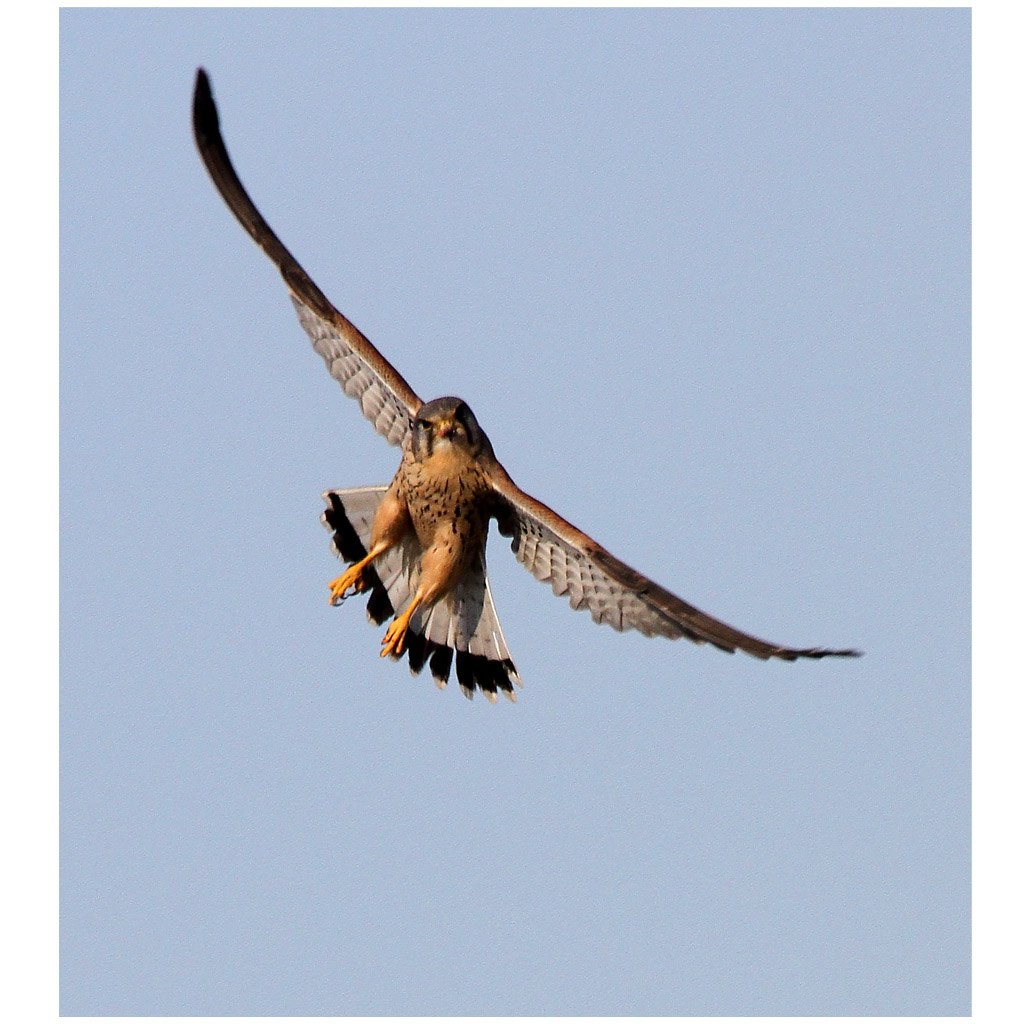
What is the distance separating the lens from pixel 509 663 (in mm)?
12219

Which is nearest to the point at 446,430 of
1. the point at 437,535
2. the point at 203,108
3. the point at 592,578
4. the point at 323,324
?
the point at 437,535

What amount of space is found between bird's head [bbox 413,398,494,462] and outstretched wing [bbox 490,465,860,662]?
236mm

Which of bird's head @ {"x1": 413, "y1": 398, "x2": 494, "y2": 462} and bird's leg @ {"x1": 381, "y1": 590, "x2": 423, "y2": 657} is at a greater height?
bird's head @ {"x1": 413, "y1": 398, "x2": 494, "y2": 462}

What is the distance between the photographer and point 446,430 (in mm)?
11281

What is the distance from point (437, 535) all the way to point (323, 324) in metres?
1.63

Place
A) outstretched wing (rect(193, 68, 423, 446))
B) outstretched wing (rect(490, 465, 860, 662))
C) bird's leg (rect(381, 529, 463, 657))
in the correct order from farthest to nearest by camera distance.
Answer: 1. outstretched wing (rect(193, 68, 423, 446))
2. bird's leg (rect(381, 529, 463, 657))
3. outstretched wing (rect(490, 465, 860, 662))

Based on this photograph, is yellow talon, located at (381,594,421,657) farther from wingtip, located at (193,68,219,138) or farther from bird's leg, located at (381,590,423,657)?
wingtip, located at (193,68,219,138)

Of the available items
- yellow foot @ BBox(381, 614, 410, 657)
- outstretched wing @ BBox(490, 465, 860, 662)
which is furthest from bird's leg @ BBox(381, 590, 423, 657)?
outstretched wing @ BBox(490, 465, 860, 662)

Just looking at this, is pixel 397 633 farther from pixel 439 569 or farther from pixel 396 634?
pixel 439 569

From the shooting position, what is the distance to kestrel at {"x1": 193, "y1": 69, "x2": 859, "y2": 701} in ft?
37.1

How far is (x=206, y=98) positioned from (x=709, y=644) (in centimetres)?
474

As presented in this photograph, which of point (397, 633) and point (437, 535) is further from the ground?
point (437, 535)

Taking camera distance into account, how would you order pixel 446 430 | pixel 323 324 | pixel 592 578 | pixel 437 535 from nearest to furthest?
pixel 446 430 → pixel 592 578 → pixel 437 535 → pixel 323 324
